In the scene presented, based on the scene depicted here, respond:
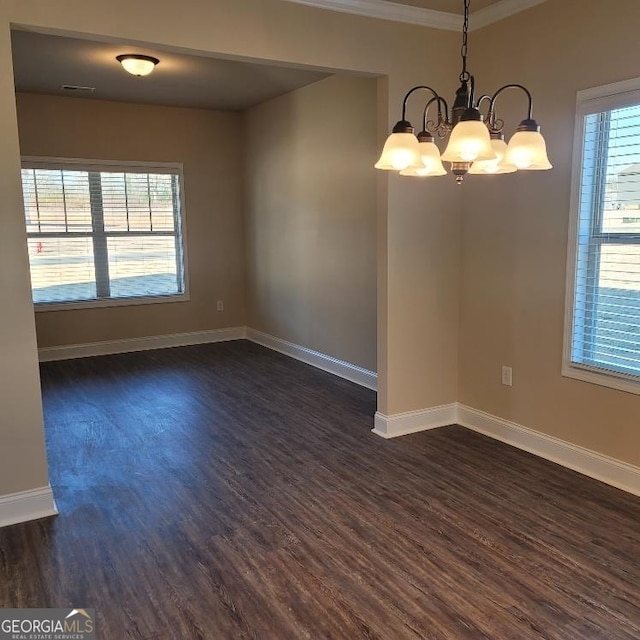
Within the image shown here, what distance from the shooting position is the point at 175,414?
4496mm

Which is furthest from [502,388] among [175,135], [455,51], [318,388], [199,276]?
[175,135]

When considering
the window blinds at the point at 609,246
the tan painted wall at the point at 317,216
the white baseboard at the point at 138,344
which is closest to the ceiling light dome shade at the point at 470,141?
the window blinds at the point at 609,246

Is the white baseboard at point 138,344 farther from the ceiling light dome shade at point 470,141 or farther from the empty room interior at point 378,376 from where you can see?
the ceiling light dome shade at point 470,141

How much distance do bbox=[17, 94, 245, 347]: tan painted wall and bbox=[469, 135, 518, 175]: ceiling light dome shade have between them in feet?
17.1

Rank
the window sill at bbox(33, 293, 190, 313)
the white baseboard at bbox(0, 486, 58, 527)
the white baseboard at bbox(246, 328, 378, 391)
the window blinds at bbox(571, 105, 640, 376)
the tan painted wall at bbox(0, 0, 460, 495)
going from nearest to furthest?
1. the tan painted wall at bbox(0, 0, 460, 495)
2. the white baseboard at bbox(0, 486, 58, 527)
3. the window blinds at bbox(571, 105, 640, 376)
4. the white baseboard at bbox(246, 328, 378, 391)
5. the window sill at bbox(33, 293, 190, 313)

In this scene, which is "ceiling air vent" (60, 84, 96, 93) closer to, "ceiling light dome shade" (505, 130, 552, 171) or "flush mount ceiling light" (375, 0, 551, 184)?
"flush mount ceiling light" (375, 0, 551, 184)

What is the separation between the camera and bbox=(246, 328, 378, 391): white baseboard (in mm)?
5156

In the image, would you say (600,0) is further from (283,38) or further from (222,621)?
(222,621)

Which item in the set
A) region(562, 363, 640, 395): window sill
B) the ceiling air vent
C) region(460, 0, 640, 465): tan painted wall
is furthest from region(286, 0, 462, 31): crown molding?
the ceiling air vent

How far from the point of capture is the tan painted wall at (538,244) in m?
3.08

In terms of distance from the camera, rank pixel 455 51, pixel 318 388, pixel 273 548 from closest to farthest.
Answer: pixel 273 548 < pixel 455 51 < pixel 318 388

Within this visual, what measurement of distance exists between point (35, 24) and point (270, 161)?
3.82 meters

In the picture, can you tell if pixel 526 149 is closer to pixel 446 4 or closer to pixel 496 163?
pixel 496 163

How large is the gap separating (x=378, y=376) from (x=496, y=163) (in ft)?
7.20
